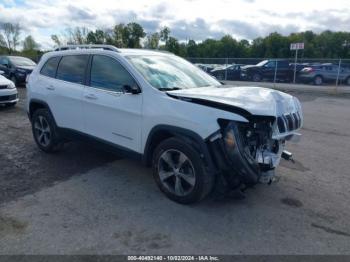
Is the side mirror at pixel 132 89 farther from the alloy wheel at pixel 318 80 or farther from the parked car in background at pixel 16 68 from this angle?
the alloy wheel at pixel 318 80

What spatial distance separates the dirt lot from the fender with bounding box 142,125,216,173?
547mm

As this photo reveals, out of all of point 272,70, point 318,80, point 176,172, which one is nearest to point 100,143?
point 176,172

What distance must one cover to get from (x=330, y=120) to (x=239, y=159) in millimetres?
7474

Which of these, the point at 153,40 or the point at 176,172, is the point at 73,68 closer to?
the point at 176,172

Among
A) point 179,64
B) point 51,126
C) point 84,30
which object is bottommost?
point 51,126

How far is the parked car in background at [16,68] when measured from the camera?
16938 mm

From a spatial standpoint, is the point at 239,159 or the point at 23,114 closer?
the point at 239,159

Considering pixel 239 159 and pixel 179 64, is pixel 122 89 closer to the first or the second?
pixel 179 64

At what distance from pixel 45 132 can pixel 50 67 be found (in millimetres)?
1146

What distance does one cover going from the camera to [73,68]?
5.27 metres

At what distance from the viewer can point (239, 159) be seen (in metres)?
3.44

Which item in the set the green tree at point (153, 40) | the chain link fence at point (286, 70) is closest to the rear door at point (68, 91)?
the chain link fence at point (286, 70)

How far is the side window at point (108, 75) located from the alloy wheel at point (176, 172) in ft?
3.54

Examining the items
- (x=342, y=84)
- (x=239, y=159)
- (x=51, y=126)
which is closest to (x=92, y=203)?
(x=239, y=159)
